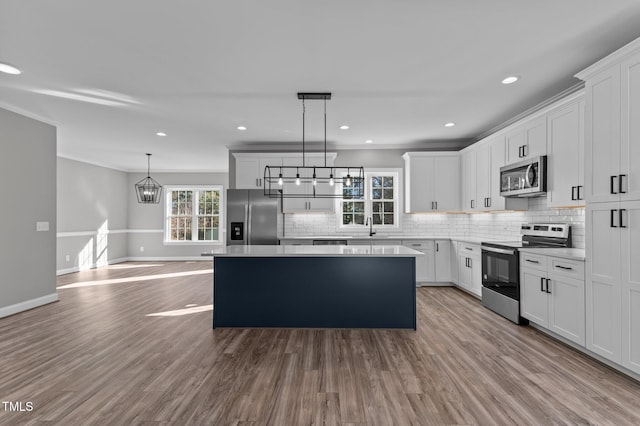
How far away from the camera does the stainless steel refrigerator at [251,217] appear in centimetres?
589

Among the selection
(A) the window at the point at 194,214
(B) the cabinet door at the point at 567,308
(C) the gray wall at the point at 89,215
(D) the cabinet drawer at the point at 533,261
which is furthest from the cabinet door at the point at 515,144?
(C) the gray wall at the point at 89,215

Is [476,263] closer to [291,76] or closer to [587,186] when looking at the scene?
[587,186]

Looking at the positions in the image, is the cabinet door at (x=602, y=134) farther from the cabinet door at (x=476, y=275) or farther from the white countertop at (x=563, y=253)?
the cabinet door at (x=476, y=275)

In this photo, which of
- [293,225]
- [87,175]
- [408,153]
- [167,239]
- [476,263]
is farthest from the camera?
[167,239]

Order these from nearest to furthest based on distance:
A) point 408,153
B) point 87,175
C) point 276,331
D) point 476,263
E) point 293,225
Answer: point 276,331 < point 476,263 < point 408,153 < point 293,225 < point 87,175

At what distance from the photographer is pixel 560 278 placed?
3229mm

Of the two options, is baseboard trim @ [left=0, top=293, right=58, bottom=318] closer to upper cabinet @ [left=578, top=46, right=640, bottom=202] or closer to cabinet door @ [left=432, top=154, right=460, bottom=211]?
cabinet door @ [left=432, top=154, right=460, bottom=211]

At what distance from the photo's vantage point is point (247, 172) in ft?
20.3

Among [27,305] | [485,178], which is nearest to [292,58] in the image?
[485,178]

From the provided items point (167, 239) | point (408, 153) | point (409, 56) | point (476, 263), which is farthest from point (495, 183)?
point (167, 239)

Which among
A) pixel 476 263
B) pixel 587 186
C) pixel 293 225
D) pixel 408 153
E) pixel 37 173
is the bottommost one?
pixel 476 263

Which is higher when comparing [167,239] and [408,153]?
[408,153]

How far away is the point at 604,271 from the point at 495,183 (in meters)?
2.37

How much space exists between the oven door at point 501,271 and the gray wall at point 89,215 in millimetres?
8396
